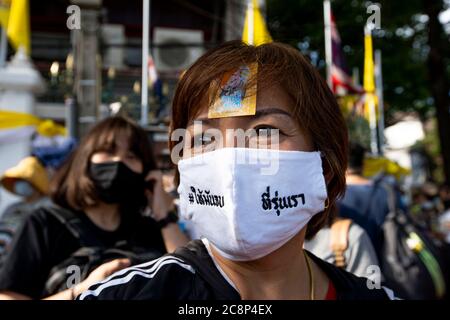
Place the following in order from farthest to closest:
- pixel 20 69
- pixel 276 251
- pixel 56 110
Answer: pixel 56 110
pixel 20 69
pixel 276 251

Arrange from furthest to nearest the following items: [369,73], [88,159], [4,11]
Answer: [369,73] < [4,11] < [88,159]

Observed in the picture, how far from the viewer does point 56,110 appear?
11.1 m

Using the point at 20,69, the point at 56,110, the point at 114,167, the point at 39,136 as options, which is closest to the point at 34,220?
the point at 114,167

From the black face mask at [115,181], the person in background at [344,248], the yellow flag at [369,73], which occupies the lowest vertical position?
the person in background at [344,248]

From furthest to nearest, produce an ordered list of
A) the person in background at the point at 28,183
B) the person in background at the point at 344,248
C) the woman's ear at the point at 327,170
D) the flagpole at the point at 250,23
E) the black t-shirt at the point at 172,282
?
the flagpole at the point at 250,23
the person in background at the point at 28,183
the person in background at the point at 344,248
the woman's ear at the point at 327,170
the black t-shirt at the point at 172,282

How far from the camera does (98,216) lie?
7.73 ft

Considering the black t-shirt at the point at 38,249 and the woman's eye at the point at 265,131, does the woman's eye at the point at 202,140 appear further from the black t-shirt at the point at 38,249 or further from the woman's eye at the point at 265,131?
the black t-shirt at the point at 38,249

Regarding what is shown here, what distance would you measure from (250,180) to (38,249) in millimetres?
1212

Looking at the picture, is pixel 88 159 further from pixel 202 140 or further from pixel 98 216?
pixel 202 140

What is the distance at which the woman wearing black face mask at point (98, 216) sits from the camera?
1.98m

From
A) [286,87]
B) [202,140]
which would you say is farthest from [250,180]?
[286,87]

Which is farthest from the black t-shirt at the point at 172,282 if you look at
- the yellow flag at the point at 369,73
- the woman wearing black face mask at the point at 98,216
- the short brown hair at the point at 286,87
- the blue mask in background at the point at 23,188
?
the yellow flag at the point at 369,73

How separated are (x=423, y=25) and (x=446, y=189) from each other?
5064 millimetres
